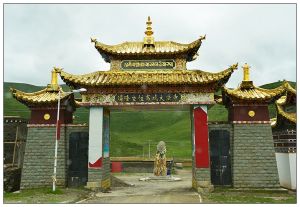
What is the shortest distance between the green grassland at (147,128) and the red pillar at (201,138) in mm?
32475

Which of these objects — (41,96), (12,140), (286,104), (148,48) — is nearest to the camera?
(41,96)

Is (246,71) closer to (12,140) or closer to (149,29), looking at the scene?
(149,29)

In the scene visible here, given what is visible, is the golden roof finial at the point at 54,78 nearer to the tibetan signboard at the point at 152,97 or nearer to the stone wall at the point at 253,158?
the tibetan signboard at the point at 152,97

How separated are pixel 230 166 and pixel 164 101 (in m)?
5.12

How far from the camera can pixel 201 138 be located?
58.4 ft

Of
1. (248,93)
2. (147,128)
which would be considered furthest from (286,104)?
(147,128)

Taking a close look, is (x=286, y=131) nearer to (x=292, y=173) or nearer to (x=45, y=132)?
(x=292, y=173)

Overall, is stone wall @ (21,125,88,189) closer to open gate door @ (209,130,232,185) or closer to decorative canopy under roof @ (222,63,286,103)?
open gate door @ (209,130,232,185)

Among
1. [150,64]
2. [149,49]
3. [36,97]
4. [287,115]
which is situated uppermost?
[149,49]

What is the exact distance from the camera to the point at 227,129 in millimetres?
18328

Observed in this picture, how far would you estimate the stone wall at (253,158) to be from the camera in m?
17.4

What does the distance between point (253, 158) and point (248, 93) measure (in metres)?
3.63

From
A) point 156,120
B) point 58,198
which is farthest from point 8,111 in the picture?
point 58,198

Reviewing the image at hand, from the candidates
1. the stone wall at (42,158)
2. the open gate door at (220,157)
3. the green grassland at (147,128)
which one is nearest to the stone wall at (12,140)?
the stone wall at (42,158)
